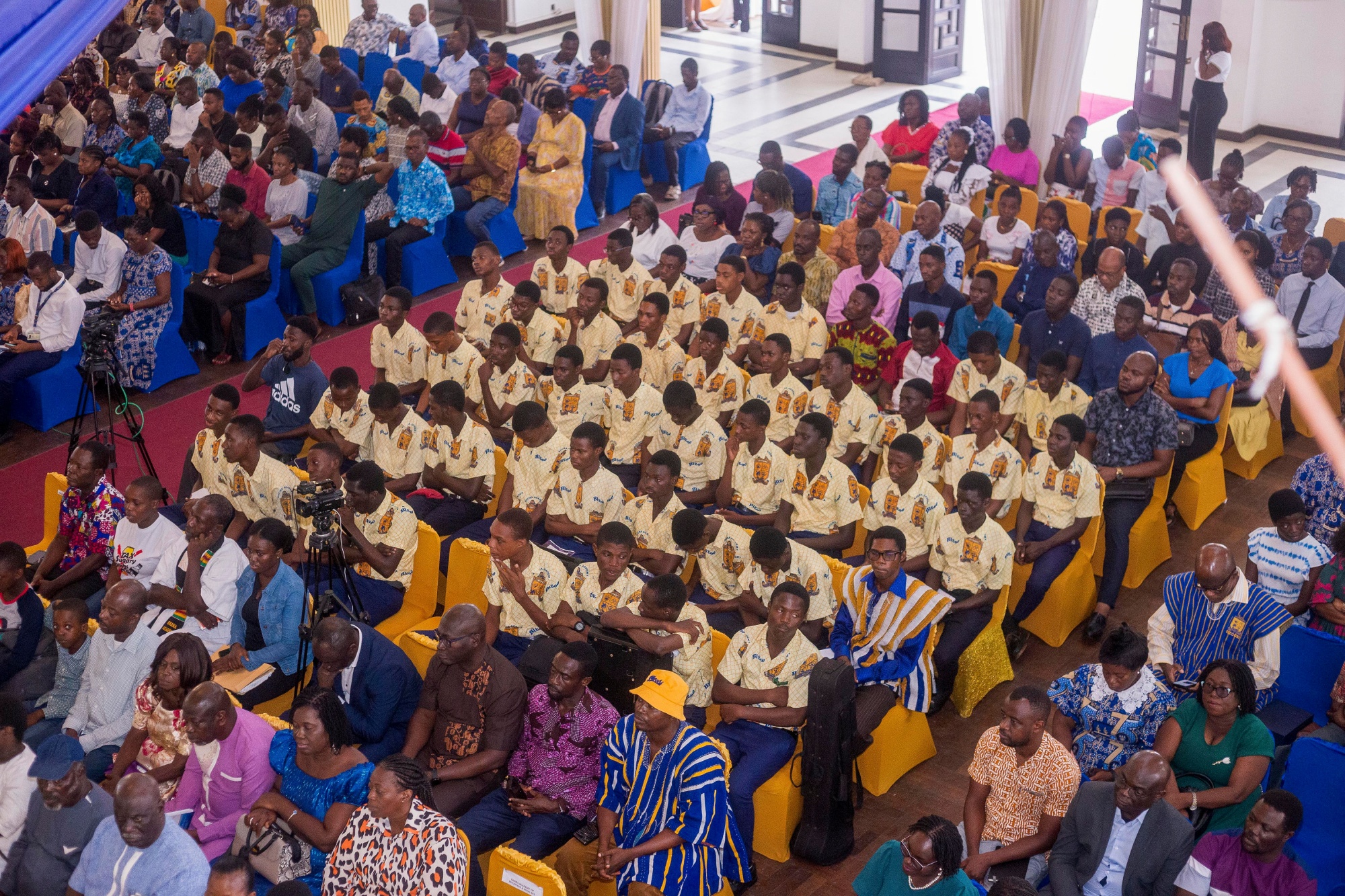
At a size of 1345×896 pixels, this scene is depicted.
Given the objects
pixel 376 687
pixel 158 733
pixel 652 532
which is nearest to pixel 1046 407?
pixel 652 532

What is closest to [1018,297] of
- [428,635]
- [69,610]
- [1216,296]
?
[1216,296]

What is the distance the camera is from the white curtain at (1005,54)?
401 inches

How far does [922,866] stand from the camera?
13.3ft

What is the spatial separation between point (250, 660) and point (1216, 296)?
5.95 meters

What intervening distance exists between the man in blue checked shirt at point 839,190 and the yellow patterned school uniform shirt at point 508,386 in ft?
10.7

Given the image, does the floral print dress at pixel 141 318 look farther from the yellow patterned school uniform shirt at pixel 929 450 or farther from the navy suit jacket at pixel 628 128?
the yellow patterned school uniform shirt at pixel 929 450

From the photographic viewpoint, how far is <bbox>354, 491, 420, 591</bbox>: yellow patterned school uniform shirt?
611cm

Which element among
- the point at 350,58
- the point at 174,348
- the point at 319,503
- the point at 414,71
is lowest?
the point at 174,348

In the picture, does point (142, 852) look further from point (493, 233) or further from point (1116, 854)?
point (493, 233)

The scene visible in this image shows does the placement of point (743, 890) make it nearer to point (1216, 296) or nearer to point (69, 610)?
point (69, 610)

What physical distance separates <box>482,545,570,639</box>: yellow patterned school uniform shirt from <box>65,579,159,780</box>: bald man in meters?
1.36

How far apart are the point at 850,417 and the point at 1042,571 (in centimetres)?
126

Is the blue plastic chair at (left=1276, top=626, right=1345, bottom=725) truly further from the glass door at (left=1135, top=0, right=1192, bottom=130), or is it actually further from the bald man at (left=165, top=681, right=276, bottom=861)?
the glass door at (left=1135, top=0, right=1192, bottom=130)

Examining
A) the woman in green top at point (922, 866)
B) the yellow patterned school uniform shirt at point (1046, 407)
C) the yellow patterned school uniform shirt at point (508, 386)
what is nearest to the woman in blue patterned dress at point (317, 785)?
the woman in green top at point (922, 866)
